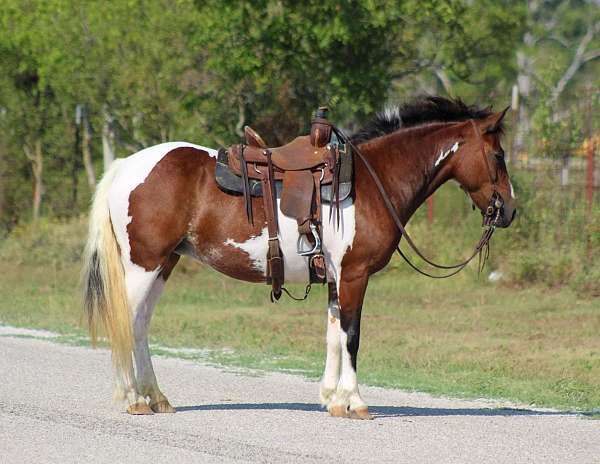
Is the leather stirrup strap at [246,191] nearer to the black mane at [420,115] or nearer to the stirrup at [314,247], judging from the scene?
the stirrup at [314,247]

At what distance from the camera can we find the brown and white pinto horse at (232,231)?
344 inches

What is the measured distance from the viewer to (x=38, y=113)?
28.3 m

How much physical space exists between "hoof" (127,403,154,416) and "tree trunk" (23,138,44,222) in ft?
62.7

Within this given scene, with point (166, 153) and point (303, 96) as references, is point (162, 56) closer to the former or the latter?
point (303, 96)

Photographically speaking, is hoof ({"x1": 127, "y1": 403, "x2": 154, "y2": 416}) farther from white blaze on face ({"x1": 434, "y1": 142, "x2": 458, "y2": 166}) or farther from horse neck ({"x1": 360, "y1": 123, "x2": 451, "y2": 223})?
white blaze on face ({"x1": 434, "y1": 142, "x2": 458, "y2": 166})

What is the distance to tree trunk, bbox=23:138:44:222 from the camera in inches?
1082

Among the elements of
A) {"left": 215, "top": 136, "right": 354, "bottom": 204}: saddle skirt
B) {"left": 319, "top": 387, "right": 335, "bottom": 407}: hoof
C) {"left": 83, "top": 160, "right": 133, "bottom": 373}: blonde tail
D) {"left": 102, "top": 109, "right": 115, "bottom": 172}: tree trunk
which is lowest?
{"left": 319, "top": 387, "right": 335, "bottom": 407}: hoof

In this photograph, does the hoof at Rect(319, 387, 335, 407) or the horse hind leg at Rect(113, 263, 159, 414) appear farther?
the hoof at Rect(319, 387, 335, 407)

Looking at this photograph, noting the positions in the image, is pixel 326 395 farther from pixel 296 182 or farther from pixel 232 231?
pixel 296 182

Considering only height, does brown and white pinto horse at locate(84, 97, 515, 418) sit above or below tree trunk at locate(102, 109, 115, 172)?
below

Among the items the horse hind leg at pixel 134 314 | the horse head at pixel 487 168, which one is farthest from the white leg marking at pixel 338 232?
the horse hind leg at pixel 134 314

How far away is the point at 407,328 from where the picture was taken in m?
14.9

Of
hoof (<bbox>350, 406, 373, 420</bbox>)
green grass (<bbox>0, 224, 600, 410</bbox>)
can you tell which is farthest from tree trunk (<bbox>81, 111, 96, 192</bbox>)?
hoof (<bbox>350, 406, 373, 420</bbox>)

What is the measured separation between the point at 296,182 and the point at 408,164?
91cm
